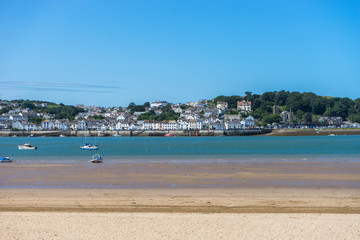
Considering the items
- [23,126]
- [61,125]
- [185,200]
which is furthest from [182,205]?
[61,125]

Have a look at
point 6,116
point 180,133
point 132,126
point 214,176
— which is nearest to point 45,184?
point 214,176

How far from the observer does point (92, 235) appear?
356 inches

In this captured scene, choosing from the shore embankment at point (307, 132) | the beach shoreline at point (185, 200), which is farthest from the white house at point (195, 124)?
the beach shoreline at point (185, 200)

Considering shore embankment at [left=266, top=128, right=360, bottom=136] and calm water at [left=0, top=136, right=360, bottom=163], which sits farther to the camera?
shore embankment at [left=266, top=128, right=360, bottom=136]

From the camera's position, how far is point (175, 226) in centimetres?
962

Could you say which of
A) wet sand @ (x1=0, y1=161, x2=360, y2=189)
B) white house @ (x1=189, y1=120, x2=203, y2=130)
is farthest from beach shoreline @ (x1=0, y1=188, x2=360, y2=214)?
white house @ (x1=189, y1=120, x2=203, y2=130)

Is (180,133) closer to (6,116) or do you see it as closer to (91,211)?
(6,116)

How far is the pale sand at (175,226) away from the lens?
895 cm

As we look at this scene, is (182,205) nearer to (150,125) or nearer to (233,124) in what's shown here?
(233,124)

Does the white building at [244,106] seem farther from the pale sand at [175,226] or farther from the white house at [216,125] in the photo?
the pale sand at [175,226]

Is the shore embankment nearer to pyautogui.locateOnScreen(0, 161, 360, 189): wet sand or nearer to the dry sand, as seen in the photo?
pyautogui.locateOnScreen(0, 161, 360, 189): wet sand

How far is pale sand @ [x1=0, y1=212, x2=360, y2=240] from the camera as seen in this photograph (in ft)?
29.4

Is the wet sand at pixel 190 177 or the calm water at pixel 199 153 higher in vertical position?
the wet sand at pixel 190 177

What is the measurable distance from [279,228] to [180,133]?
333 feet
